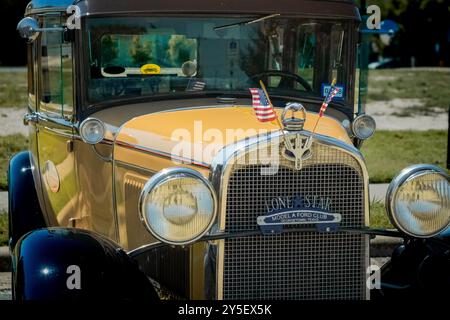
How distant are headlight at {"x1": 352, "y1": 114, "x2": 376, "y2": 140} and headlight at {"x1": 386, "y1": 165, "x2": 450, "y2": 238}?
0.82 m

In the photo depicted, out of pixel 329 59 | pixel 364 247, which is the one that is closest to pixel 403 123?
pixel 329 59

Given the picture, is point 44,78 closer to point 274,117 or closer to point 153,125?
point 153,125

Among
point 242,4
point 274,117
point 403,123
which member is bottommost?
Result: point 403,123

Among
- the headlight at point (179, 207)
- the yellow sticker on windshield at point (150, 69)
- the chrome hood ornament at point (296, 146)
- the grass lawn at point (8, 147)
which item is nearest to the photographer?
the headlight at point (179, 207)

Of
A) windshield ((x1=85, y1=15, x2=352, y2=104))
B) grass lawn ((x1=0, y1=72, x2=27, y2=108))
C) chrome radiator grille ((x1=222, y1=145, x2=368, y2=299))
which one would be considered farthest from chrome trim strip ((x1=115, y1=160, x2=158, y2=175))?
grass lawn ((x1=0, y1=72, x2=27, y2=108))

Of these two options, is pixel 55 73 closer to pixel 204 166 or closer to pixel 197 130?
pixel 197 130

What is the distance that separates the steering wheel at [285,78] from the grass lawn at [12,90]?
1215cm

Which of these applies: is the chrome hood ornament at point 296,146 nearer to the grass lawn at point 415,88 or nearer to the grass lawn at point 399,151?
the grass lawn at point 399,151

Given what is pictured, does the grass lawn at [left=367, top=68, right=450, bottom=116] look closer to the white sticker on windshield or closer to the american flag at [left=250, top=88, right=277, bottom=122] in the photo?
the white sticker on windshield

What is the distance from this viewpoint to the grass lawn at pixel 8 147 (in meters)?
10.2

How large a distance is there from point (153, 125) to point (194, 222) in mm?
910

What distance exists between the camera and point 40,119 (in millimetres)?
5422

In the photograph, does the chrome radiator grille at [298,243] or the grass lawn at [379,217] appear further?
the grass lawn at [379,217]

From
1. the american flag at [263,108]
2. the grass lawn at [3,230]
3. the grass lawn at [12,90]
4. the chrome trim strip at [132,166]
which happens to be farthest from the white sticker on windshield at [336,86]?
the grass lawn at [12,90]
